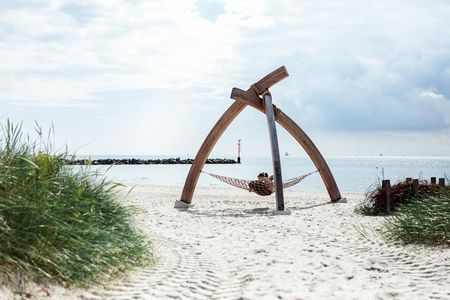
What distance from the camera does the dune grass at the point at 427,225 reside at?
6723 millimetres

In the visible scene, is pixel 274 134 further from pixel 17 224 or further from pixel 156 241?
pixel 17 224

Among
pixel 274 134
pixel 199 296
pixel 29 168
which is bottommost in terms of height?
pixel 199 296

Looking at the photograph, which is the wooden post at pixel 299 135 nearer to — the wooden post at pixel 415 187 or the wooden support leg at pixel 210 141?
the wooden support leg at pixel 210 141

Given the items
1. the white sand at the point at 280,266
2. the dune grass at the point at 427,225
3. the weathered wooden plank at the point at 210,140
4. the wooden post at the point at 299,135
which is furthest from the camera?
the weathered wooden plank at the point at 210,140

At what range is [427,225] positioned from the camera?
6.92m

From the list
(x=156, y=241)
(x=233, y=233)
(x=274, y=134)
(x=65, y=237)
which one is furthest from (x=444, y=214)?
(x=274, y=134)

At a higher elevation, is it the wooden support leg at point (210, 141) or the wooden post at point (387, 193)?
the wooden support leg at point (210, 141)

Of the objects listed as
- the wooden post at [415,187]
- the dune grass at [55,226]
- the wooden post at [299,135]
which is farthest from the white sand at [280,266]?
the wooden post at [299,135]

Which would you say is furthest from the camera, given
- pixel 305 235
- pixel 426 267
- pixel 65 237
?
pixel 305 235

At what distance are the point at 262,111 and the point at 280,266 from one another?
25.2 feet

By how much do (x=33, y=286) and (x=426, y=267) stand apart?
12.9 feet

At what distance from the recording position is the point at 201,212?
1241 centimetres

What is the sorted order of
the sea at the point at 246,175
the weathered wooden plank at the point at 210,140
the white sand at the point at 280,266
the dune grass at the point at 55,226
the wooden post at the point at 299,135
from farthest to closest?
the sea at the point at 246,175 < the weathered wooden plank at the point at 210,140 < the wooden post at the point at 299,135 < the white sand at the point at 280,266 < the dune grass at the point at 55,226

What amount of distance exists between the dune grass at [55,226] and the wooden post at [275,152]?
650cm
